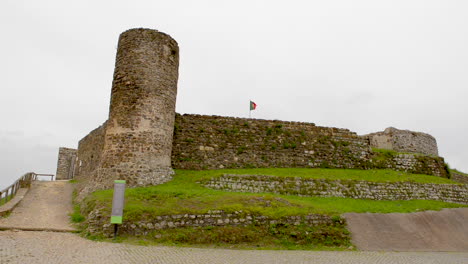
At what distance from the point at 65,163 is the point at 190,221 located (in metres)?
30.9

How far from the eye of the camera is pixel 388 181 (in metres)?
19.1

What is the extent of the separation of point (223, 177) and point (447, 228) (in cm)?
1066

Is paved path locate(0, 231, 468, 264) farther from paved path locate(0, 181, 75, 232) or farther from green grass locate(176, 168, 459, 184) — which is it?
green grass locate(176, 168, 459, 184)

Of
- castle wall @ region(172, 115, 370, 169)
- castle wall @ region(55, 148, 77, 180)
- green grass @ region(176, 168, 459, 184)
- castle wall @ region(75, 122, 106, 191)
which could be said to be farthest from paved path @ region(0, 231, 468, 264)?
castle wall @ region(55, 148, 77, 180)

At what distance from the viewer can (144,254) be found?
9461mm

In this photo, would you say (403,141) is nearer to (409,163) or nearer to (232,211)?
(409,163)

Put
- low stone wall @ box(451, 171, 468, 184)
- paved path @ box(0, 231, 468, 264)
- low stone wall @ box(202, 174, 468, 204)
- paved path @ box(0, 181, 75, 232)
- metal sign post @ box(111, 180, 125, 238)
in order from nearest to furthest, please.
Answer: paved path @ box(0, 231, 468, 264)
metal sign post @ box(111, 180, 125, 238)
paved path @ box(0, 181, 75, 232)
low stone wall @ box(202, 174, 468, 204)
low stone wall @ box(451, 171, 468, 184)

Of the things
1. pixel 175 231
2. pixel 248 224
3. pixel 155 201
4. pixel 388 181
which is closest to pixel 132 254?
pixel 175 231

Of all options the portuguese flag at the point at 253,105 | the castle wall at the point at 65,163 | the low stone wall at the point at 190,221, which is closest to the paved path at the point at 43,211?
the low stone wall at the point at 190,221

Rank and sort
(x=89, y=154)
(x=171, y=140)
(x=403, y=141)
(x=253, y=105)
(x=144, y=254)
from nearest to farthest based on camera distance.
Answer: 1. (x=144, y=254)
2. (x=171, y=140)
3. (x=253, y=105)
4. (x=89, y=154)
5. (x=403, y=141)

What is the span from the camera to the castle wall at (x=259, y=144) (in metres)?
19.8

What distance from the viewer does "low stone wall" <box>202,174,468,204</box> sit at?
16734 mm

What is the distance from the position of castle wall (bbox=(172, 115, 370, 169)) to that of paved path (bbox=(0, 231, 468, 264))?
29.9 feet

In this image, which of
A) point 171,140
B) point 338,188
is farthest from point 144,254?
point 338,188
